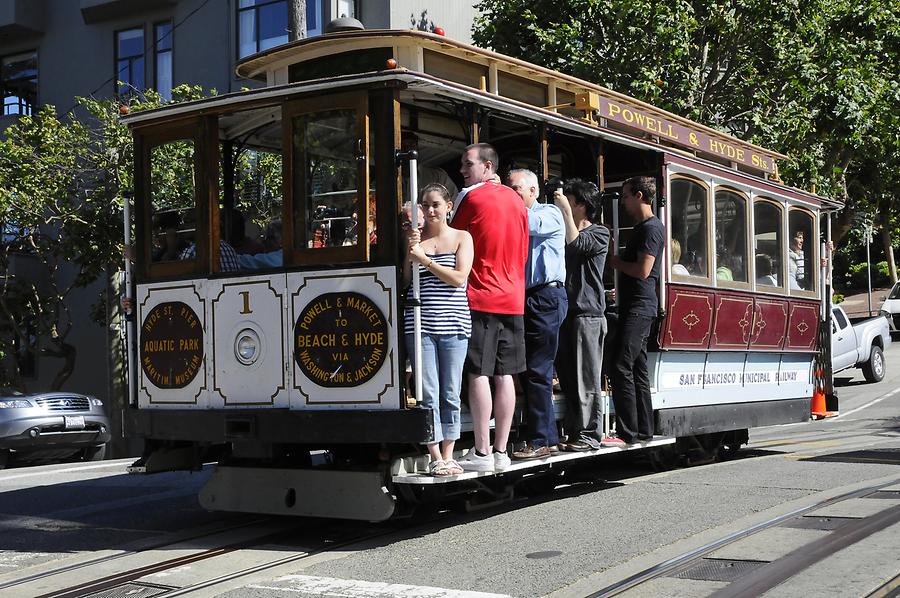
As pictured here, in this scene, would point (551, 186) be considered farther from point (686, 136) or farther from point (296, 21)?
point (296, 21)

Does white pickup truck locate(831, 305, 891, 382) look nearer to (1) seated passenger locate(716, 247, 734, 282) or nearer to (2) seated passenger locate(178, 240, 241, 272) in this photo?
(1) seated passenger locate(716, 247, 734, 282)

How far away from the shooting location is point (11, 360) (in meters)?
23.4

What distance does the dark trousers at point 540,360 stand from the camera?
26.7 ft

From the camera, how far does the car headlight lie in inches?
569

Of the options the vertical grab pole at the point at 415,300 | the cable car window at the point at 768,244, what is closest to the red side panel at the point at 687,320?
the cable car window at the point at 768,244

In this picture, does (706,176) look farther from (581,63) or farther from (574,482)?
(581,63)

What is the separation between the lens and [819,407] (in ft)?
43.1

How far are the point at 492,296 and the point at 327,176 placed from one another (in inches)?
54.3

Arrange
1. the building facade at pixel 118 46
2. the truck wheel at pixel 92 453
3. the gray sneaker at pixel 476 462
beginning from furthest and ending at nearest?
1. the building facade at pixel 118 46
2. the truck wheel at pixel 92 453
3. the gray sneaker at pixel 476 462

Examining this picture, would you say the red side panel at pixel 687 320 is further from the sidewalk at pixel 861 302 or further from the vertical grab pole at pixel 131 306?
the sidewalk at pixel 861 302

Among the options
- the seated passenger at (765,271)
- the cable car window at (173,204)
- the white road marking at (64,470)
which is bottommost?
the white road marking at (64,470)

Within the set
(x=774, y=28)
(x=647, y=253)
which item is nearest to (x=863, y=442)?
(x=647, y=253)

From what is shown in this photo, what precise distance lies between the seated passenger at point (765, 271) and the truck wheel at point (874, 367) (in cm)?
1178

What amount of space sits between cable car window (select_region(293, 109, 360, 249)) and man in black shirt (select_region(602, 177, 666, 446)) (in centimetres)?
268
